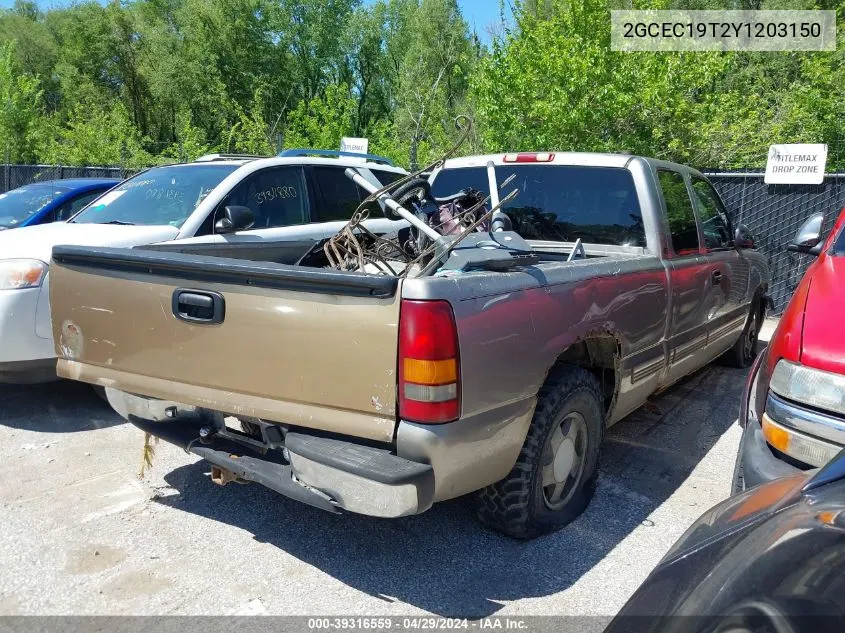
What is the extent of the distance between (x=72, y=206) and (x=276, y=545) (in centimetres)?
590

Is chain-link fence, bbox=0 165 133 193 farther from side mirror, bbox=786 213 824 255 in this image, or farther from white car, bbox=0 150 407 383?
side mirror, bbox=786 213 824 255

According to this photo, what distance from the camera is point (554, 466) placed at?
3.42 m

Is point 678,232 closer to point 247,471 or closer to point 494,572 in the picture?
point 494,572

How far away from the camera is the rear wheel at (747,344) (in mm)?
6746

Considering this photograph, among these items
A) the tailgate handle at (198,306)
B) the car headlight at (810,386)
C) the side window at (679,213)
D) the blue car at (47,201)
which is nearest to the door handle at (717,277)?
the side window at (679,213)

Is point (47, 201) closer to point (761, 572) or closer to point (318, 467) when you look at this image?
point (318, 467)

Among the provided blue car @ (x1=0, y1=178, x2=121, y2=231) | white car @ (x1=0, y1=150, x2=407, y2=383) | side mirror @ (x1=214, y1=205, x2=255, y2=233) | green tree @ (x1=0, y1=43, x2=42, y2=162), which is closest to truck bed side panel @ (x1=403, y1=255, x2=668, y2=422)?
white car @ (x1=0, y1=150, x2=407, y2=383)

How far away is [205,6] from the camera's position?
31328 millimetres

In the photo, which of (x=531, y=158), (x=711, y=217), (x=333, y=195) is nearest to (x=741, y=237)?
(x=711, y=217)

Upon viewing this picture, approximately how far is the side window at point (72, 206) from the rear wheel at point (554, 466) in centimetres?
611

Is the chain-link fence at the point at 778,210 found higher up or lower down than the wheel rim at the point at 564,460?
higher up

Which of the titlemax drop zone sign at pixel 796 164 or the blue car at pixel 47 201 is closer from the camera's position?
the blue car at pixel 47 201

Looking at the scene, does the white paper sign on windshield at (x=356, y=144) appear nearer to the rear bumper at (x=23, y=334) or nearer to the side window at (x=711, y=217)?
the side window at (x=711, y=217)

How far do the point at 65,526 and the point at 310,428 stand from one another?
1.58 metres
